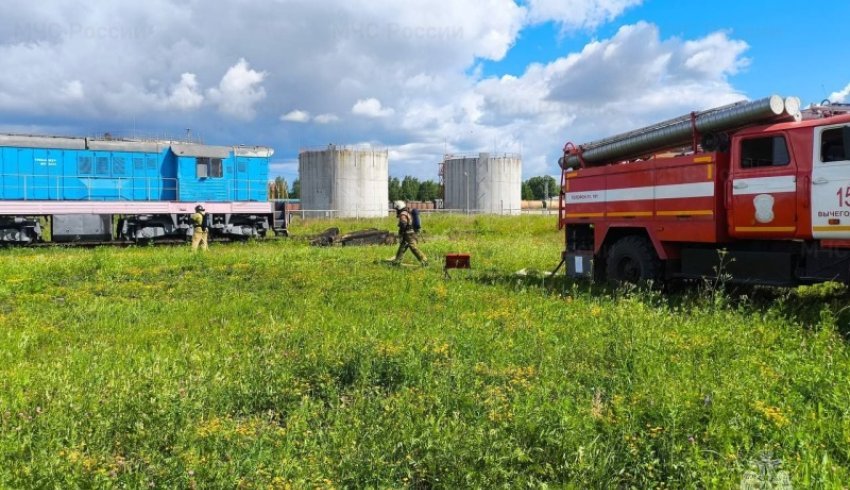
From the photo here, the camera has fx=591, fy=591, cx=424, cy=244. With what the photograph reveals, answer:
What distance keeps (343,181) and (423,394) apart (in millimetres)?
Result: 43339

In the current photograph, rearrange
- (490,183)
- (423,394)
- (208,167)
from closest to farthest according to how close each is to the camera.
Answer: (423,394), (208,167), (490,183)

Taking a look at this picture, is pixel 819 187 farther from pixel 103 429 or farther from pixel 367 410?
pixel 103 429

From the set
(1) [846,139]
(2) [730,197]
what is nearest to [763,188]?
(2) [730,197]

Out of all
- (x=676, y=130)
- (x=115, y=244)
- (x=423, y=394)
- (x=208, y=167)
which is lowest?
(x=423, y=394)

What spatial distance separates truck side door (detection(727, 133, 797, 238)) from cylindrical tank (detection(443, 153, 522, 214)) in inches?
1760

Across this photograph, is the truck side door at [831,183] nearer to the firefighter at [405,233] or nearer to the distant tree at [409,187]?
the firefighter at [405,233]

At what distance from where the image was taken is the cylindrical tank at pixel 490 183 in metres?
53.9

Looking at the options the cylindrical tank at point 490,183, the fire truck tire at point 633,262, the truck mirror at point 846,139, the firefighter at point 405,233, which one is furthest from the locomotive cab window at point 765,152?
the cylindrical tank at point 490,183

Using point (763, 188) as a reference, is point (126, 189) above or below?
above

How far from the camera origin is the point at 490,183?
178 feet

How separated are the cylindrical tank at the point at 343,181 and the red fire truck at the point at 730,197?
36.5m

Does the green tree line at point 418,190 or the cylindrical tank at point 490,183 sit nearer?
the cylindrical tank at point 490,183

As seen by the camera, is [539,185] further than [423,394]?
Yes

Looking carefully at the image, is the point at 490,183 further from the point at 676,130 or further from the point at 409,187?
the point at 409,187
